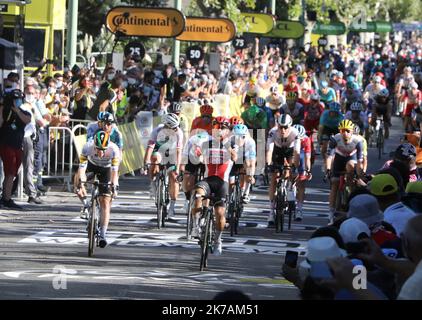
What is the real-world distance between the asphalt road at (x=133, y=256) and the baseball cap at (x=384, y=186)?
2.47m

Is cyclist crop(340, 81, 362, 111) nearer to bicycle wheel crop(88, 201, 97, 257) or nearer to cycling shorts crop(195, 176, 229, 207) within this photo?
cycling shorts crop(195, 176, 229, 207)

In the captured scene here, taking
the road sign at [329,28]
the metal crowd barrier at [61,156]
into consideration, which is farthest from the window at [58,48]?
the road sign at [329,28]

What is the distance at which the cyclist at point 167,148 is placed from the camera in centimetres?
2048

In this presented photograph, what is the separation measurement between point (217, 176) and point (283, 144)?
14.1ft

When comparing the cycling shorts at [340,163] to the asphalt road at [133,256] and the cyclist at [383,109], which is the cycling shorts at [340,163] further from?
the cyclist at [383,109]

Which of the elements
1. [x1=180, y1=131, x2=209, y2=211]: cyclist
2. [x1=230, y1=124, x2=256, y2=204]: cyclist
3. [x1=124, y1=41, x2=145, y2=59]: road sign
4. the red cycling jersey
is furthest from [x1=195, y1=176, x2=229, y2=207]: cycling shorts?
[x1=124, y1=41, x2=145, y2=59]: road sign

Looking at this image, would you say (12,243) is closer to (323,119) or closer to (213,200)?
(213,200)

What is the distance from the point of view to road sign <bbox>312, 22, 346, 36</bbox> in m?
67.9

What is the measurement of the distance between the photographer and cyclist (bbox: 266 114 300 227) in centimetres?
366

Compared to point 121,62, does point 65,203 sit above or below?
below

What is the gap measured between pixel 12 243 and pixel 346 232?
9.88m

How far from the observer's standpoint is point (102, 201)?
17.0 metres

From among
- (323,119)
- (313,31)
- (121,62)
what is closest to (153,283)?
(323,119)
